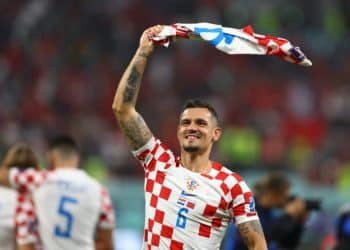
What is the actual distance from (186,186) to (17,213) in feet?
8.54

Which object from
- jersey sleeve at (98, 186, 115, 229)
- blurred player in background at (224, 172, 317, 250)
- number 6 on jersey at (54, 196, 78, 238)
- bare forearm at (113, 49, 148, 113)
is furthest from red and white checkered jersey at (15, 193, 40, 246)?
bare forearm at (113, 49, 148, 113)

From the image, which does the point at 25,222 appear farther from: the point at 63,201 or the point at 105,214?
the point at 105,214

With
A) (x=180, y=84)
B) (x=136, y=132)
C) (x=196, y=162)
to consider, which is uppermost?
(x=180, y=84)

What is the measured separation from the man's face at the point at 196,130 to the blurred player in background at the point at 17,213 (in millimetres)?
2500

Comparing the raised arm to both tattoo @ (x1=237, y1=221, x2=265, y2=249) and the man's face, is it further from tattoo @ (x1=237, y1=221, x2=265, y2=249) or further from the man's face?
tattoo @ (x1=237, y1=221, x2=265, y2=249)

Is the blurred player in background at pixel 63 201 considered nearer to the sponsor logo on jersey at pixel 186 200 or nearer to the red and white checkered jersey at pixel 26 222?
the red and white checkered jersey at pixel 26 222

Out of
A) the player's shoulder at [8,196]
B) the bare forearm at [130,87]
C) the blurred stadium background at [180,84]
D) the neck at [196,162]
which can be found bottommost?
the player's shoulder at [8,196]

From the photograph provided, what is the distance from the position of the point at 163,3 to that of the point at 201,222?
18.4m

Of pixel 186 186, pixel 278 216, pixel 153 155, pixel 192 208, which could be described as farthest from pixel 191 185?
pixel 278 216

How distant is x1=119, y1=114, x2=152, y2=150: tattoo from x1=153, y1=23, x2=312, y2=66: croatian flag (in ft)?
1.59

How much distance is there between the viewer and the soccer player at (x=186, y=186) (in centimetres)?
653

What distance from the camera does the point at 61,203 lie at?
873 cm

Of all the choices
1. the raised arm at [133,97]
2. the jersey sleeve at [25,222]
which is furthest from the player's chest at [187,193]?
the jersey sleeve at [25,222]

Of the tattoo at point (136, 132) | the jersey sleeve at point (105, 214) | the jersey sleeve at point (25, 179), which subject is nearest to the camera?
the tattoo at point (136, 132)
